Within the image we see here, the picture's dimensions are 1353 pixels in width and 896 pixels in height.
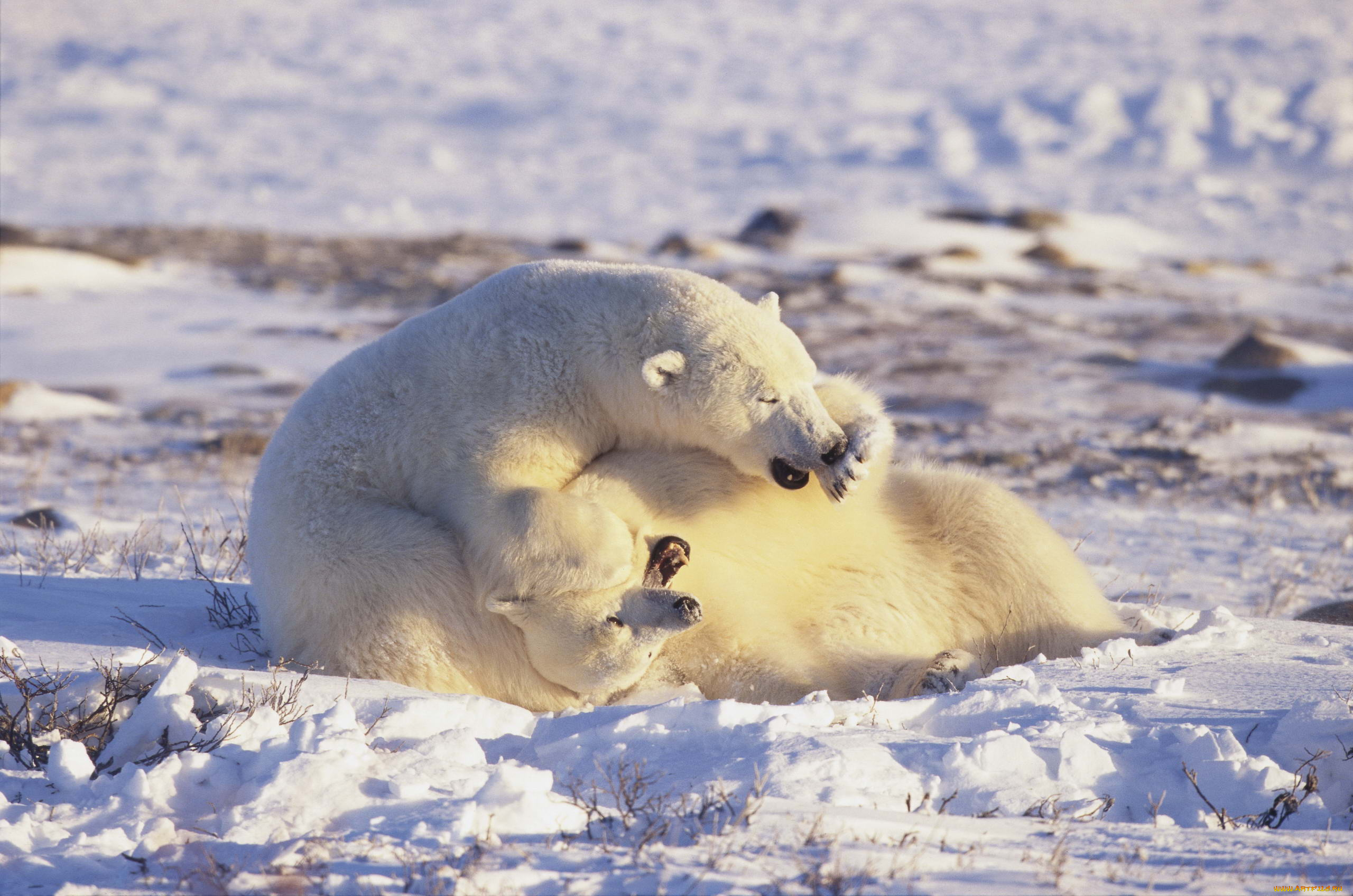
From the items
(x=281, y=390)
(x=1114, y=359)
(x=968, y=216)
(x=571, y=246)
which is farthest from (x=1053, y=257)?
(x=281, y=390)

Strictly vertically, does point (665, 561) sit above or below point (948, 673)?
above

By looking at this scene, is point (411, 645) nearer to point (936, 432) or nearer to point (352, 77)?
point (936, 432)

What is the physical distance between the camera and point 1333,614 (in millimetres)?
5070

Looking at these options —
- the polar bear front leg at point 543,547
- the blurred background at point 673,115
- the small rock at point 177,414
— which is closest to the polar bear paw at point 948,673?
the polar bear front leg at point 543,547

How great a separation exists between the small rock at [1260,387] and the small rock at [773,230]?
11573mm

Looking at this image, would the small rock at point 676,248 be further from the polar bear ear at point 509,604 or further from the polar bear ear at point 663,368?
the polar bear ear at point 509,604

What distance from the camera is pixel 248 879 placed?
2.25 meters

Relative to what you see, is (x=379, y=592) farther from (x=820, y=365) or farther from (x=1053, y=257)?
(x=1053, y=257)

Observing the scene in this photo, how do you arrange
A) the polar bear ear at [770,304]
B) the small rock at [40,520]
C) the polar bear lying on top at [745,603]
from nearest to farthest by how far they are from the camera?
the polar bear lying on top at [745,603] < the polar bear ear at [770,304] < the small rock at [40,520]

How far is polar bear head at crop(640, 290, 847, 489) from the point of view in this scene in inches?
145

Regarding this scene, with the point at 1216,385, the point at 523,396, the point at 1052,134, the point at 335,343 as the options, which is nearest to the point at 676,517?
the point at 523,396

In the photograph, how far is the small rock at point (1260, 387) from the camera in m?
12.4

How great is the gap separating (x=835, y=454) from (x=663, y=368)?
1.90 ft

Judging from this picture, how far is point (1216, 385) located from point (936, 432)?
13.0ft
